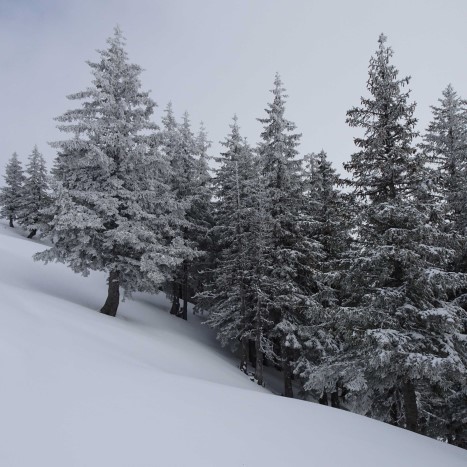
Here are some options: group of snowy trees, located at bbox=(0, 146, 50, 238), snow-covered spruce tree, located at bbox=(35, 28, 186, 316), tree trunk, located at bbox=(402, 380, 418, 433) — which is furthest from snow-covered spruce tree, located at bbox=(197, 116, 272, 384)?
group of snowy trees, located at bbox=(0, 146, 50, 238)

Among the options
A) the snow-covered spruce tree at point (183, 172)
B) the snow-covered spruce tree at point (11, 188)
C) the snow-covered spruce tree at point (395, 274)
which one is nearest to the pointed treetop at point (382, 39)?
the snow-covered spruce tree at point (395, 274)

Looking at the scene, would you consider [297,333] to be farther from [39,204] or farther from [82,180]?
[39,204]

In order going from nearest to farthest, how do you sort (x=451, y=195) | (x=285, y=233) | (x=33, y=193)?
1. (x=451, y=195)
2. (x=285, y=233)
3. (x=33, y=193)

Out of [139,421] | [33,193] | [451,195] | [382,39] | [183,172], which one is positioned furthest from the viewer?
[33,193]

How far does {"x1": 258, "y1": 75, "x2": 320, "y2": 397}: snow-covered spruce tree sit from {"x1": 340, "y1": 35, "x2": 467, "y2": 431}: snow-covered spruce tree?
6.03 metres

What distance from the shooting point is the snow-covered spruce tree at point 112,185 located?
16.8 metres

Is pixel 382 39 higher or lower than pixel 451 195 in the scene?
higher

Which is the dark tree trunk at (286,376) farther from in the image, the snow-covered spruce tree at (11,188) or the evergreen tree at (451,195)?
the snow-covered spruce tree at (11,188)

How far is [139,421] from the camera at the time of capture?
5.93 meters

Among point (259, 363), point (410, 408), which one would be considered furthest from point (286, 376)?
point (410, 408)

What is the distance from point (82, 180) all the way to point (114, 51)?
6.65m

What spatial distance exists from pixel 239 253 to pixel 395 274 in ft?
33.0

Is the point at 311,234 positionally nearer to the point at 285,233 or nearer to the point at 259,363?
the point at 285,233

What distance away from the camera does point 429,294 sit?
467 inches
